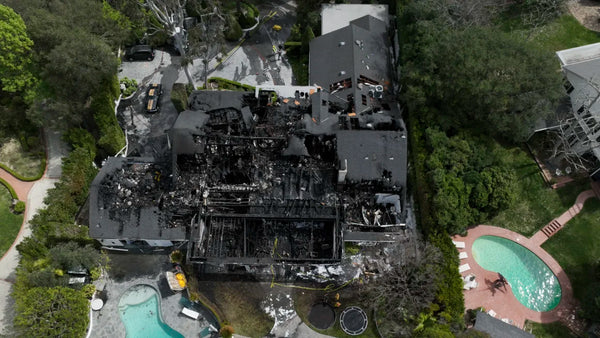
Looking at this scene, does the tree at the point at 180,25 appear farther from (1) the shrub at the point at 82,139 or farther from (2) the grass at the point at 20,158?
(2) the grass at the point at 20,158

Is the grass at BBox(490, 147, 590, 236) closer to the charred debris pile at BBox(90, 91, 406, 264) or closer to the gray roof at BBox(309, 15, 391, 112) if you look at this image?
the charred debris pile at BBox(90, 91, 406, 264)

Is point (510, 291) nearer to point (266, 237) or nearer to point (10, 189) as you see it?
point (266, 237)

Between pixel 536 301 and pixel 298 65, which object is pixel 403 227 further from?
pixel 298 65

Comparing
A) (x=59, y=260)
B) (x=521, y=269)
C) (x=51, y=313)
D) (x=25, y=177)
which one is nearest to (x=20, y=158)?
(x=25, y=177)

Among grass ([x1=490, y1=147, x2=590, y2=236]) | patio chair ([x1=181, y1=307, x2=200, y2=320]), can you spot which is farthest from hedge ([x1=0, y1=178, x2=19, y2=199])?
grass ([x1=490, y1=147, x2=590, y2=236])

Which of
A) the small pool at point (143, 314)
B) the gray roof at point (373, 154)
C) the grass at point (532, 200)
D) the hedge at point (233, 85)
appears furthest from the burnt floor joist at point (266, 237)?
the hedge at point (233, 85)
